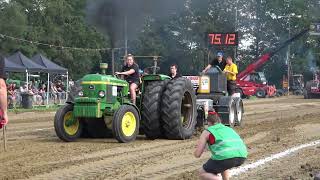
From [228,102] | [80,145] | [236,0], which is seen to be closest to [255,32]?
[236,0]

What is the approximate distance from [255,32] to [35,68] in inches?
1723

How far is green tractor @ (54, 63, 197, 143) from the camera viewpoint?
10.3 meters

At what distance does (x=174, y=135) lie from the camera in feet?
36.2

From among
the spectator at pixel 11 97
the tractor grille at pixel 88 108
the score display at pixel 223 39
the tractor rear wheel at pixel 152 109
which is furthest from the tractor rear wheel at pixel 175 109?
the score display at pixel 223 39

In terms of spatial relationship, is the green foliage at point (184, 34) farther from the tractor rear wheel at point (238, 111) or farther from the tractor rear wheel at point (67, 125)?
the tractor rear wheel at point (67, 125)

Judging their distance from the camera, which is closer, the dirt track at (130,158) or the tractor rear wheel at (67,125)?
the dirt track at (130,158)

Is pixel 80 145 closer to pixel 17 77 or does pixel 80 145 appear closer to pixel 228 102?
pixel 228 102

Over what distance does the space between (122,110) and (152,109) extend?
2.52 feet

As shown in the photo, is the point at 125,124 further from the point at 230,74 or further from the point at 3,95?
the point at 230,74

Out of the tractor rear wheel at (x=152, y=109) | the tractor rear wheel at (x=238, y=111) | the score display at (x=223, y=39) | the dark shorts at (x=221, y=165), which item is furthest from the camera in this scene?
the score display at (x=223, y=39)

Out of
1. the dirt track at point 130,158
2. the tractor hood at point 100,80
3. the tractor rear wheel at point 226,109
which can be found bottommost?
the dirt track at point 130,158

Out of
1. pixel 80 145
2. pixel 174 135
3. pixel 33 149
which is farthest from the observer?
pixel 174 135

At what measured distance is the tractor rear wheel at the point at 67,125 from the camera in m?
10.5

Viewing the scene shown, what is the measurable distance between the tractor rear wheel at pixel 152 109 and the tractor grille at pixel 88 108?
3.16 ft
